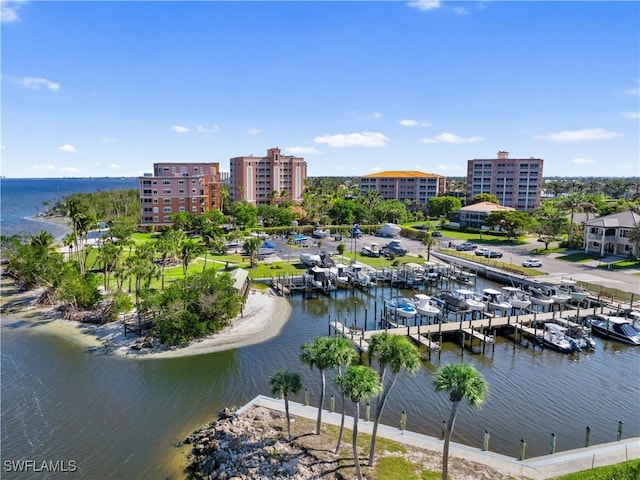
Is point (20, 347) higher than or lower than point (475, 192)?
lower

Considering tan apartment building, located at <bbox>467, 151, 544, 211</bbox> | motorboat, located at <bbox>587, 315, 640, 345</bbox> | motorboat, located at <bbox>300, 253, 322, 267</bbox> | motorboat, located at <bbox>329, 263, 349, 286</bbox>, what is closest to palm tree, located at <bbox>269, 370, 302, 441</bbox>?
motorboat, located at <bbox>587, 315, 640, 345</bbox>

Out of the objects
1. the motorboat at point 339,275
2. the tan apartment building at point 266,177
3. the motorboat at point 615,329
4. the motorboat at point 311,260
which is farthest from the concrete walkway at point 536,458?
the tan apartment building at point 266,177

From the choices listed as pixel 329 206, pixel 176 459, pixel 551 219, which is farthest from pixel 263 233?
pixel 176 459

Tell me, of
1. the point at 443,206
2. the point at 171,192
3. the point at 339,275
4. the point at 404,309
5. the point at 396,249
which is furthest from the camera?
the point at 443,206

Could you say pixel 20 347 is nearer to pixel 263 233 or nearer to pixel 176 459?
pixel 176 459

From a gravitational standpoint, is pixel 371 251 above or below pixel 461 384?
below

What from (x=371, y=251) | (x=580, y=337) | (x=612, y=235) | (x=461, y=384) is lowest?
(x=580, y=337)

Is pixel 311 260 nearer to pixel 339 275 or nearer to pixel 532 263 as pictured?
pixel 339 275

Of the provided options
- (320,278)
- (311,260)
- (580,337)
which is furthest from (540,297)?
(311,260)
